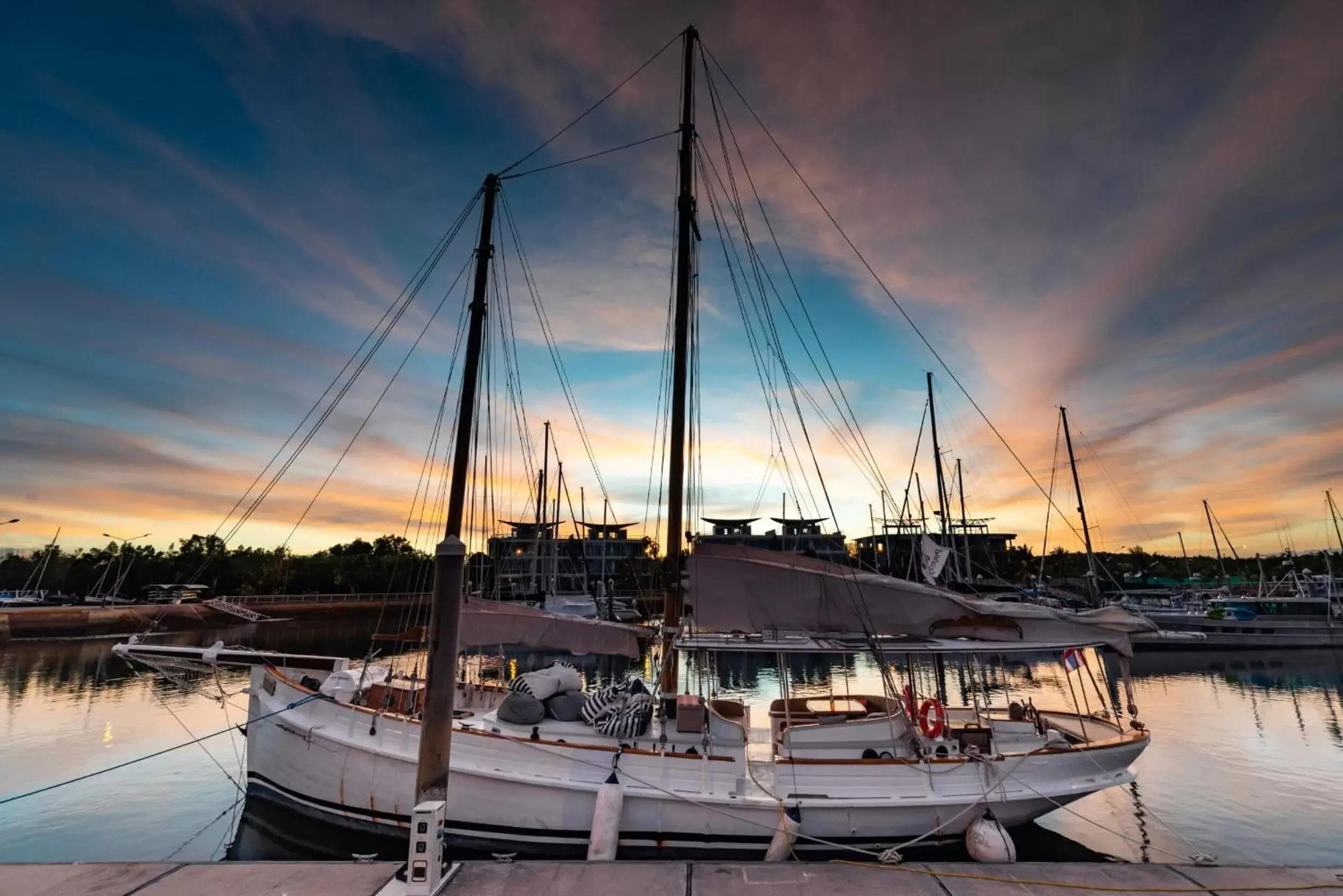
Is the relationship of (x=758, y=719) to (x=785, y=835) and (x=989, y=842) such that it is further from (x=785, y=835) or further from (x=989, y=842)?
(x=989, y=842)

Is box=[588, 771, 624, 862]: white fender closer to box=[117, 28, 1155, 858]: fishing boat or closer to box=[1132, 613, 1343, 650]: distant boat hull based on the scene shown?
box=[117, 28, 1155, 858]: fishing boat

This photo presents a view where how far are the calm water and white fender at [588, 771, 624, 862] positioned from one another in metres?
3.70

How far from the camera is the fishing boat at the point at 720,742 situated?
34.8ft

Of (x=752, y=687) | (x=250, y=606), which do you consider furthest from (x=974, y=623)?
(x=250, y=606)

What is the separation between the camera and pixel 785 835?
10250mm

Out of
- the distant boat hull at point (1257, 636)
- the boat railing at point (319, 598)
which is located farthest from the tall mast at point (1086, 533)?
the boat railing at point (319, 598)

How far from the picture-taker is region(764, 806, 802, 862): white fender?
1005 cm

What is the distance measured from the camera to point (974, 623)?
40.4 ft

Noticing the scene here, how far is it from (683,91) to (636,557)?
94.9 metres

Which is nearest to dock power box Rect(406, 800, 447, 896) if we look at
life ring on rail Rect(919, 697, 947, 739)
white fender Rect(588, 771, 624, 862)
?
white fender Rect(588, 771, 624, 862)

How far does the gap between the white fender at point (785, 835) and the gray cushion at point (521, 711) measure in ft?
17.3

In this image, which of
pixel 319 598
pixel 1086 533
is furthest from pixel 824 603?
pixel 319 598

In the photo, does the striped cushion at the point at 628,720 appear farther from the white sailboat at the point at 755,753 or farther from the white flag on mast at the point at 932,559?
the white flag on mast at the point at 932,559

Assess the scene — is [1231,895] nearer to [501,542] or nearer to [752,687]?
[752,687]
